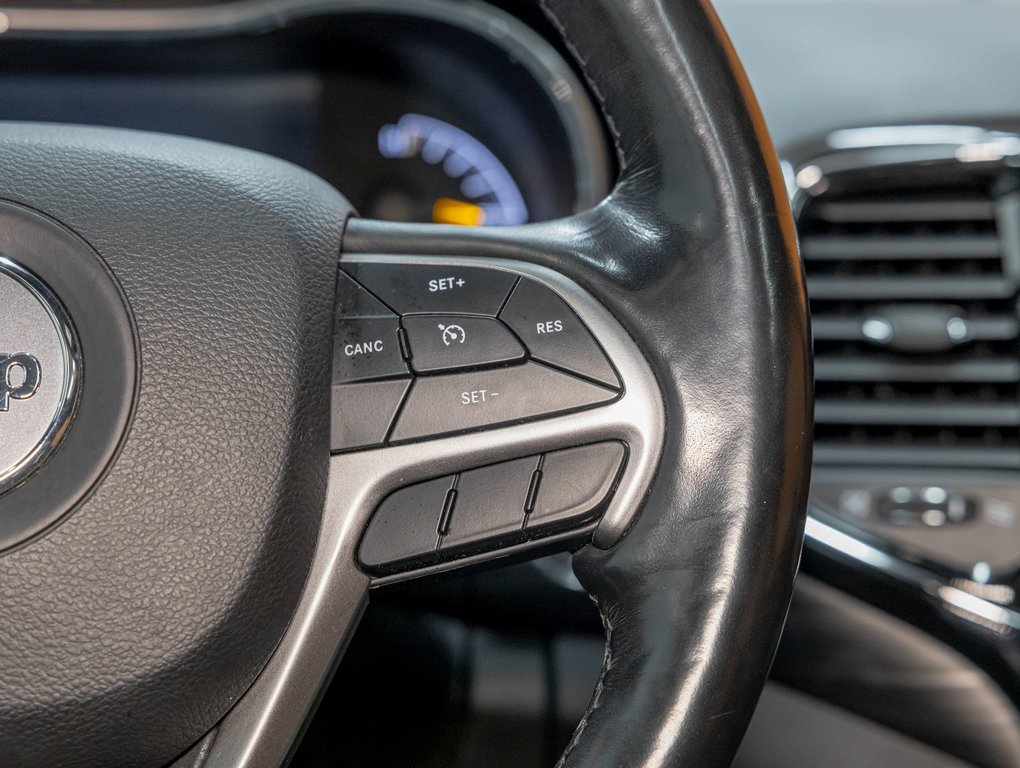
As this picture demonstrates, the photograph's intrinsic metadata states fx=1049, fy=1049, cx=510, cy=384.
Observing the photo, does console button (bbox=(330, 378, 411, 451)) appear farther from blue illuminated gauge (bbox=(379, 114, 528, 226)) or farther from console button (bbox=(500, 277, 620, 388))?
blue illuminated gauge (bbox=(379, 114, 528, 226))

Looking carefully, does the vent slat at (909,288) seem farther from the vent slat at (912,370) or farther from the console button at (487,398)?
the console button at (487,398)

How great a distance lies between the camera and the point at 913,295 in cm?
116

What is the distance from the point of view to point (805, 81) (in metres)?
1.19

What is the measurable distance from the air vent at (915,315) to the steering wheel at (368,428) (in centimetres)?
55

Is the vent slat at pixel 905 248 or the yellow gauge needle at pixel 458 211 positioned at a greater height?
the yellow gauge needle at pixel 458 211

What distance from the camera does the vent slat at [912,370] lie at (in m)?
1.15

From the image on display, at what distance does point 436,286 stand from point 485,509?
14 cm

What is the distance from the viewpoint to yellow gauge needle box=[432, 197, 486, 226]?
1.39 meters

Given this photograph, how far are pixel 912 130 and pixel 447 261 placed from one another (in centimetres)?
73

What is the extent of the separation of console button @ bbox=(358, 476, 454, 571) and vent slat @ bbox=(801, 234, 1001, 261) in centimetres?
68

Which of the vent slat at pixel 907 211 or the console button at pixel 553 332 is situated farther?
the vent slat at pixel 907 211

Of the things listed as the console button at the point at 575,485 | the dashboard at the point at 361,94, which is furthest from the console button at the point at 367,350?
the dashboard at the point at 361,94

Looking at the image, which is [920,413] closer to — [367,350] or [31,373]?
[367,350]

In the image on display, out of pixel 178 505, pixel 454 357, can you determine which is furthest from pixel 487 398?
pixel 178 505
